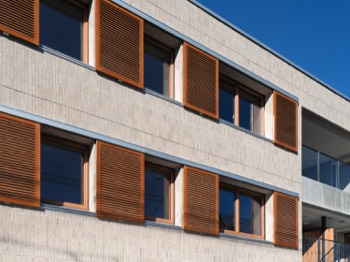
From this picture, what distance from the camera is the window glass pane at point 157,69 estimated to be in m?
14.6

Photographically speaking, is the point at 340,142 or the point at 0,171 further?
the point at 340,142

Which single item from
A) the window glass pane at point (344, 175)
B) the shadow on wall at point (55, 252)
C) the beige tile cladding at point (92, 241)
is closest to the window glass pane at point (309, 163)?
the window glass pane at point (344, 175)

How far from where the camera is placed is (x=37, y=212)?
11297 mm

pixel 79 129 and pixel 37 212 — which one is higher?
pixel 79 129

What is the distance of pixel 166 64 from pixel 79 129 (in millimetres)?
3634

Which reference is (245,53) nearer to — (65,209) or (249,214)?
(249,214)

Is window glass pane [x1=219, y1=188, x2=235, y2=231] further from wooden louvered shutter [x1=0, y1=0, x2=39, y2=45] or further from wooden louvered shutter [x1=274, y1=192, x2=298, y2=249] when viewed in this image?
wooden louvered shutter [x1=0, y1=0, x2=39, y2=45]

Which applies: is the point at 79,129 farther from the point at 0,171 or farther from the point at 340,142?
the point at 340,142

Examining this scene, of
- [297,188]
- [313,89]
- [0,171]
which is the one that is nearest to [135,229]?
[0,171]

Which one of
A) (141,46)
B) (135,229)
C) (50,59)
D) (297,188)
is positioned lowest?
(135,229)

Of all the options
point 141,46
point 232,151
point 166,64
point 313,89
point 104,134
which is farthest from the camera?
point 313,89

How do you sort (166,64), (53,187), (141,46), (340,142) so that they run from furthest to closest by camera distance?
(340,142), (166,64), (141,46), (53,187)

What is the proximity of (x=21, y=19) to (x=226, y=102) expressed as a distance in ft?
22.3

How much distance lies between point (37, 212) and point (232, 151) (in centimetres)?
630
